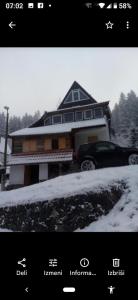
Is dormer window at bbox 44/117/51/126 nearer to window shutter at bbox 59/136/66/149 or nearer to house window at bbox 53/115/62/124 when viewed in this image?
house window at bbox 53/115/62/124

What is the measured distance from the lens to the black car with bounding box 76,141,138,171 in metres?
11.8

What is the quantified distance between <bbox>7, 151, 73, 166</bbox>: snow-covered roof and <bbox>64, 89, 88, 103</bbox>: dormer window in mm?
6811

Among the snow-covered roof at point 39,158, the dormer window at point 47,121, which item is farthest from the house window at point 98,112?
the snow-covered roof at point 39,158

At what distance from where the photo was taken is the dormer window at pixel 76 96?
24.8 metres

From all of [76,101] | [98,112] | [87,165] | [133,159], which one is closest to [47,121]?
[76,101]

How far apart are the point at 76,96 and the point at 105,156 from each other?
1386 centimetres

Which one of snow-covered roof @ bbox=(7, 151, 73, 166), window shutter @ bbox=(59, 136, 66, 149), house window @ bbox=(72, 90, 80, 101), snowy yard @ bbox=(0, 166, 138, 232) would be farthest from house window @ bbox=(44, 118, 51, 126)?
snowy yard @ bbox=(0, 166, 138, 232)

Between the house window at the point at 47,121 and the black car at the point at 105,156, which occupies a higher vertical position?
the house window at the point at 47,121

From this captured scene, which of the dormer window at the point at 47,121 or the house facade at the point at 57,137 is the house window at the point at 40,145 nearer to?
the house facade at the point at 57,137
